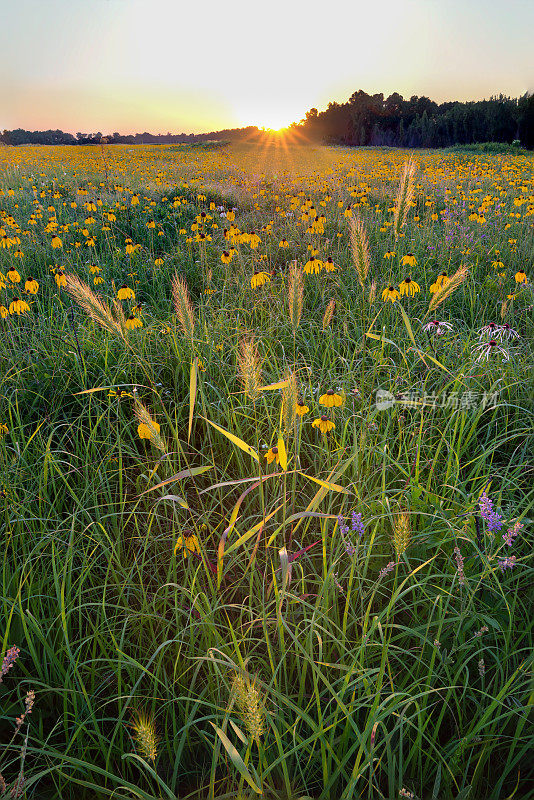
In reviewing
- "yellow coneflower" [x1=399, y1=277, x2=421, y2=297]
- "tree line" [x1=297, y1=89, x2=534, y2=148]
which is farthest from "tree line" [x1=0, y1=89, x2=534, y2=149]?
"yellow coneflower" [x1=399, y1=277, x2=421, y2=297]

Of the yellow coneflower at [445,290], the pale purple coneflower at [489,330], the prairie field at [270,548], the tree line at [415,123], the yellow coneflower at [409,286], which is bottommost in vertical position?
the prairie field at [270,548]

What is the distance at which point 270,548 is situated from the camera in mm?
1688

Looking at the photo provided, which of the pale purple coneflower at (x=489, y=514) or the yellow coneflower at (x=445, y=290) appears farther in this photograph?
the yellow coneflower at (x=445, y=290)

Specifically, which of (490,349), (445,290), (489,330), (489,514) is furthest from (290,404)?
(489,330)

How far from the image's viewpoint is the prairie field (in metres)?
1.13

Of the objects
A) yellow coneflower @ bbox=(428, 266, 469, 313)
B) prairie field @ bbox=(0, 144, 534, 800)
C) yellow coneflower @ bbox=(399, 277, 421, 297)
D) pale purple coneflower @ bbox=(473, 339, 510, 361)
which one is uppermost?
yellow coneflower @ bbox=(428, 266, 469, 313)

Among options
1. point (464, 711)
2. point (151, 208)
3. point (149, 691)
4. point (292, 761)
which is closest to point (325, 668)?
point (292, 761)

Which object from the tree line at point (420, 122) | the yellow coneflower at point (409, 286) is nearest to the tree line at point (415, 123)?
the tree line at point (420, 122)

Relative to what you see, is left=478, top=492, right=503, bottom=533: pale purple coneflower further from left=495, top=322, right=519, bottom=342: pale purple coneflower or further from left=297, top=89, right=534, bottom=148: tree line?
left=297, top=89, right=534, bottom=148: tree line

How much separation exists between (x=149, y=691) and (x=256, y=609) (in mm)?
391

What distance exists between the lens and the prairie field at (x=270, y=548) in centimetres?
113

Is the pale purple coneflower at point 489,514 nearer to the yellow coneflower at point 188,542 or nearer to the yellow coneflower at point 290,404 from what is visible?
A: the yellow coneflower at point 290,404

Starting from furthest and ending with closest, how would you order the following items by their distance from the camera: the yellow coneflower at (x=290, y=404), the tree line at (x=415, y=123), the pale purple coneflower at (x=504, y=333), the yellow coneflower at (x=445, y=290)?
the tree line at (x=415, y=123) < the pale purple coneflower at (x=504, y=333) < the yellow coneflower at (x=445, y=290) < the yellow coneflower at (x=290, y=404)

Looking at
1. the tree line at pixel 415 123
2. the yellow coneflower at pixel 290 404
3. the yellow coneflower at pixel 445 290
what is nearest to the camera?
the yellow coneflower at pixel 290 404
